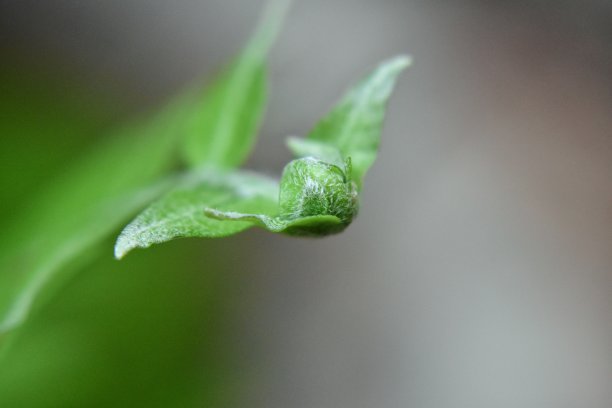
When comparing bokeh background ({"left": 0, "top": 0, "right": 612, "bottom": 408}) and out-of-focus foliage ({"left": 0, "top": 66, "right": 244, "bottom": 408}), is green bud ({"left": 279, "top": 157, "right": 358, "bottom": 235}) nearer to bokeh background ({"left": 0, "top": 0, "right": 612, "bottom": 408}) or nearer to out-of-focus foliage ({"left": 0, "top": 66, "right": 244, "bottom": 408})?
out-of-focus foliage ({"left": 0, "top": 66, "right": 244, "bottom": 408})

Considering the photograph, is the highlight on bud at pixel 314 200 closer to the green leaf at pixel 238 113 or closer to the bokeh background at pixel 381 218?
the green leaf at pixel 238 113

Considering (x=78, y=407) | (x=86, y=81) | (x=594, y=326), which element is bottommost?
(x=78, y=407)

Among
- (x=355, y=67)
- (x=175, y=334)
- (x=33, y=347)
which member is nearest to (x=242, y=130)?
(x=33, y=347)

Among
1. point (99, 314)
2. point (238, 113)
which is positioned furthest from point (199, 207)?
point (99, 314)

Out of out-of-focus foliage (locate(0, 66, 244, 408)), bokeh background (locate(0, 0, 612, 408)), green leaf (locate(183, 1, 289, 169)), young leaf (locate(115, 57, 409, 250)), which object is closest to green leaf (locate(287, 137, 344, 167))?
young leaf (locate(115, 57, 409, 250))

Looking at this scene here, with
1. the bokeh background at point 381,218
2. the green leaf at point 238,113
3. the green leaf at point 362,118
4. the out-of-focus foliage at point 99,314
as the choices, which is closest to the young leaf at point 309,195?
the green leaf at point 362,118

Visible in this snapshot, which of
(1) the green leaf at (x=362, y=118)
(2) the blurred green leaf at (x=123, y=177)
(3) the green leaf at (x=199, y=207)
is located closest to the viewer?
(3) the green leaf at (x=199, y=207)

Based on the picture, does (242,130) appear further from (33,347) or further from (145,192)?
(33,347)

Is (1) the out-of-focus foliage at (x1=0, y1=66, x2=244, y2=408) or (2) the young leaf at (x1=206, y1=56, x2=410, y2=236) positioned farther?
(1) the out-of-focus foliage at (x1=0, y1=66, x2=244, y2=408)
